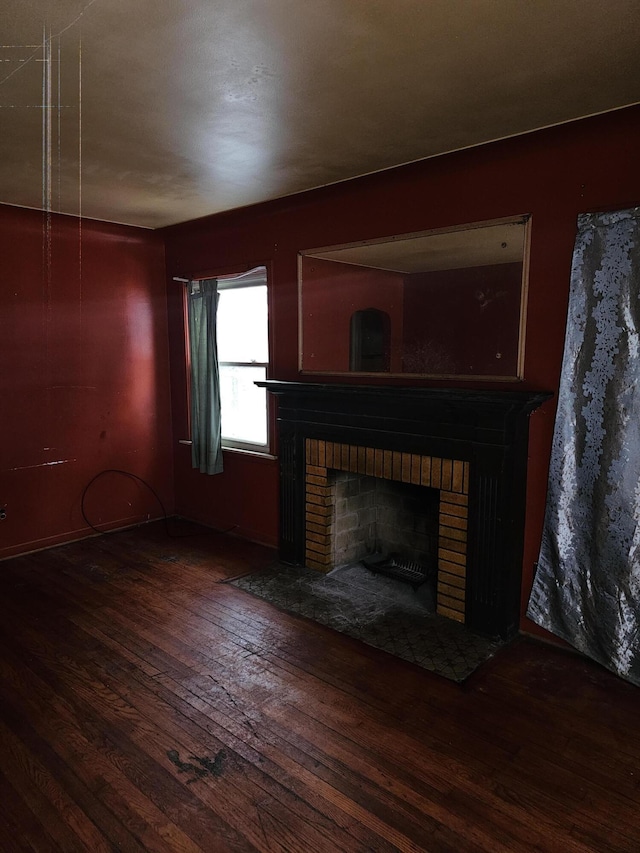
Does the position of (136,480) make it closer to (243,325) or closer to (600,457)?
(243,325)

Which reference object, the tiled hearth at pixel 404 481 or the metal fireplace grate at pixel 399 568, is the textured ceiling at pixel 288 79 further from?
the metal fireplace grate at pixel 399 568

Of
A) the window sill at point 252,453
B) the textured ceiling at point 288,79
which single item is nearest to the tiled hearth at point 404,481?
the window sill at point 252,453

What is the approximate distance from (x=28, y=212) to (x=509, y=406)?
11.4 ft

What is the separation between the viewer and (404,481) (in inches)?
130

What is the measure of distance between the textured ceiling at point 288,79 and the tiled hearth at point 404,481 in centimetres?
162

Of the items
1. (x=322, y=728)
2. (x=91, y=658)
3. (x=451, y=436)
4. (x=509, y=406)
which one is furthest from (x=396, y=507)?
(x=91, y=658)

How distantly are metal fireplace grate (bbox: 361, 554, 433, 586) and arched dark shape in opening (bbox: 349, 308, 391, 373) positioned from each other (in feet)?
4.18

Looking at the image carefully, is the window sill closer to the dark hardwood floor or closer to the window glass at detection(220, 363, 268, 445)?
the window glass at detection(220, 363, 268, 445)

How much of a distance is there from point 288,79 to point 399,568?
280 cm

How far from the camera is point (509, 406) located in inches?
107

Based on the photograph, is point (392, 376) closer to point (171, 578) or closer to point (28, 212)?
point (171, 578)

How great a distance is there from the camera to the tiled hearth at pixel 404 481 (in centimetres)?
308

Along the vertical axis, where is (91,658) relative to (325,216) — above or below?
below

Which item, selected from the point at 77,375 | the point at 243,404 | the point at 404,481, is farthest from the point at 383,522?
the point at 77,375
